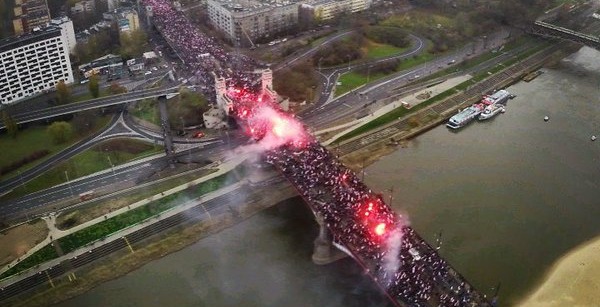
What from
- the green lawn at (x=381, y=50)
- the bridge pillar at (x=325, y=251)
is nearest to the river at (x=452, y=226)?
the bridge pillar at (x=325, y=251)

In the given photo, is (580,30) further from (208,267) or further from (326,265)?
(208,267)

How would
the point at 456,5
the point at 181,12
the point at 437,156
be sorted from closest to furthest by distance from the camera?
1. the point at 437,156
2. the point at 181,12
3. the point at 456,5

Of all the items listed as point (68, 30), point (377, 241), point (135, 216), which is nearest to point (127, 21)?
point (68, 30)

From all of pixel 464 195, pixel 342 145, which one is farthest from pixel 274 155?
pixel 464 195

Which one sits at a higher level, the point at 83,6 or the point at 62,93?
the point at 83,6

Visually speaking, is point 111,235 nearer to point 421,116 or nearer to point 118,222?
point 118,222

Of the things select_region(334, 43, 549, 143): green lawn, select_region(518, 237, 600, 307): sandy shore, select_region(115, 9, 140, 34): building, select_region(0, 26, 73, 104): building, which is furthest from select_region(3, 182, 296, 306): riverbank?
select_region(115, 9, 140, 34): building

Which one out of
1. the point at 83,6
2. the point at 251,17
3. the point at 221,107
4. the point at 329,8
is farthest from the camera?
the point at 329,8
